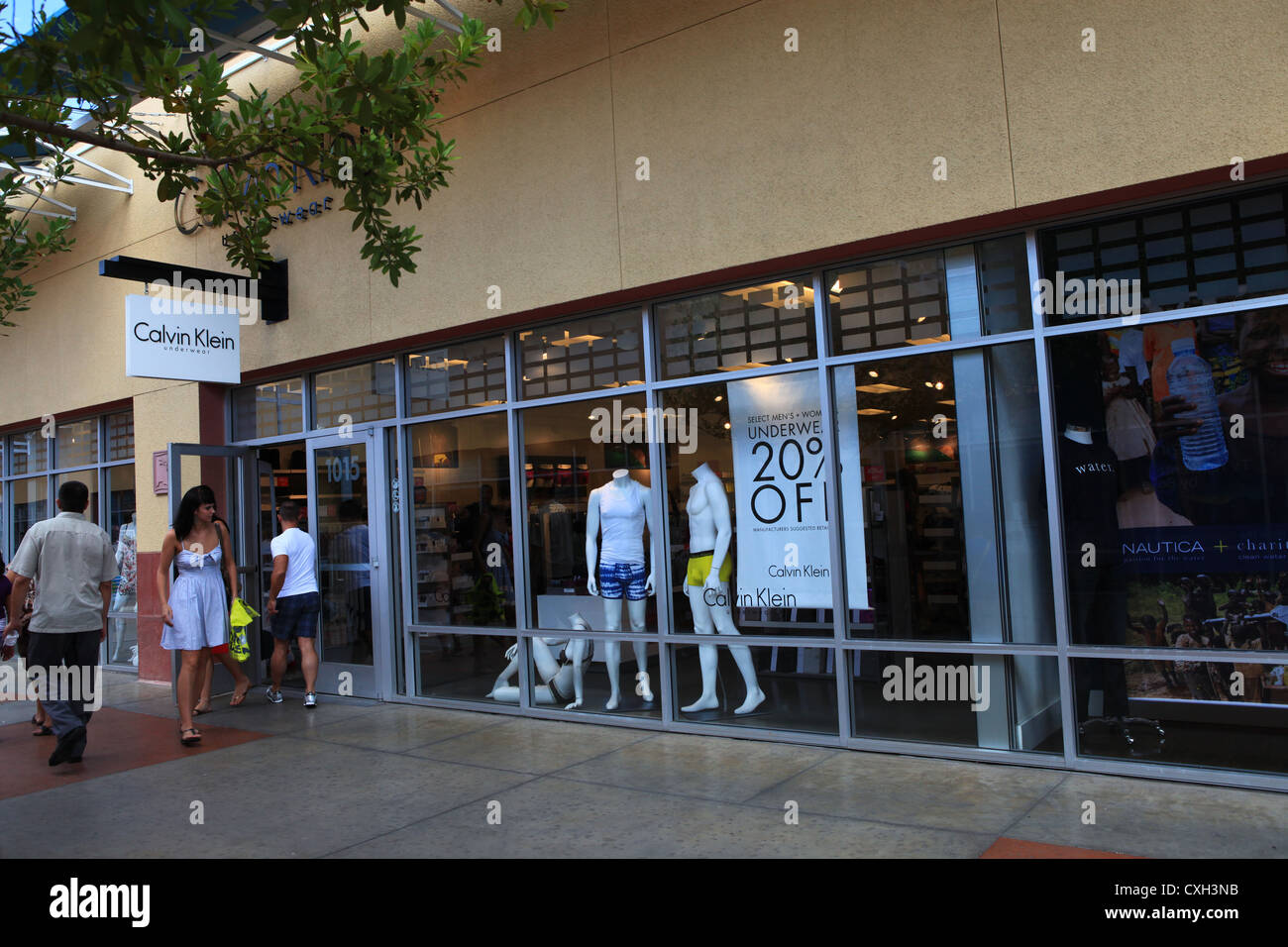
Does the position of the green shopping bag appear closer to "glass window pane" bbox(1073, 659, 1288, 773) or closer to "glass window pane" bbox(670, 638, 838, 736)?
"glass window pane" bbox(670, 638, 838, 736)

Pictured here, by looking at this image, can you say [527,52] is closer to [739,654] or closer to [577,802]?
[739,654]

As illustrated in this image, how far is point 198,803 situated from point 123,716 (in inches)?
138

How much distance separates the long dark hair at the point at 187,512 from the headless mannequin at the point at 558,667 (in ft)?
8.50

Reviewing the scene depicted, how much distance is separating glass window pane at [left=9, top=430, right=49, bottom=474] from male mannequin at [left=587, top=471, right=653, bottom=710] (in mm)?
9020

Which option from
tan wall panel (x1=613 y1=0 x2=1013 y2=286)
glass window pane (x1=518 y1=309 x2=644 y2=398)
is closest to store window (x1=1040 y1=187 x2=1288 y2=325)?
tan wall panel (x1=613 y1=0 x2=1013 y2=286)

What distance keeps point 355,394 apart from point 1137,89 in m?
6.54

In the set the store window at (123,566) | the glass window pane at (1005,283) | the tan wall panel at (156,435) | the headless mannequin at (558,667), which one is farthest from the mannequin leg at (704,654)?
the store window at (123,566)

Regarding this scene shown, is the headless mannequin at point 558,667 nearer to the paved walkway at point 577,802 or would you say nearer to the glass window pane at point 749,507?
the paved walkway at point 577,802

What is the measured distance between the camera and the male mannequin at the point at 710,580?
259 inches

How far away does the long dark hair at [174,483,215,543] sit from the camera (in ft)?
24.0

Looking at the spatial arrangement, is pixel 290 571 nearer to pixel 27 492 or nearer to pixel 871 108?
pixel 871 108
